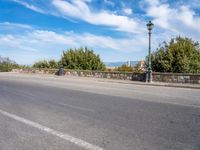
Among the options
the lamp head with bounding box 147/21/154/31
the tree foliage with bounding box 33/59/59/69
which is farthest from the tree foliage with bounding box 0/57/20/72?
the lamp head with bounding box 147/21/154/31

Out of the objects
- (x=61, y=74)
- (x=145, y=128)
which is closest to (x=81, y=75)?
(x=61, y=74)

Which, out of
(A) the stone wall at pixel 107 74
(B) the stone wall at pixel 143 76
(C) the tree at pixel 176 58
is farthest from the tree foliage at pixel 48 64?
(C) the tree at pixel 176 58

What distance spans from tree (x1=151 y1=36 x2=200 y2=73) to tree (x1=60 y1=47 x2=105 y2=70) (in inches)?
381

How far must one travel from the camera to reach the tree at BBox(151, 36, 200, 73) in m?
34.8

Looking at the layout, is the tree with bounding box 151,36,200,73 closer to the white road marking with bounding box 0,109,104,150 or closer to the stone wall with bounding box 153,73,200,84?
the stone wall with bounding box 153,73,200,84

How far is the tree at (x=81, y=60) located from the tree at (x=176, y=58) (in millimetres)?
9678

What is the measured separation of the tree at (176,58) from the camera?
3477 centimetres

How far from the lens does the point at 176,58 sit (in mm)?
35688

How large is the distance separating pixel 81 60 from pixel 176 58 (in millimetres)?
14182

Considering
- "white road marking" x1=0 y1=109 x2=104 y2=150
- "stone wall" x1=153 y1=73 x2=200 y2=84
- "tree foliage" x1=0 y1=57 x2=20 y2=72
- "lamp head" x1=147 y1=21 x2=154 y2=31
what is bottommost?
"white road marking" x1=0 y1=109 x2=104 y2=150

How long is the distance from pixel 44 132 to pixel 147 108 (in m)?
4.06

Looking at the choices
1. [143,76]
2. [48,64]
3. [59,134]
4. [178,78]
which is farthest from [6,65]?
[59,134]

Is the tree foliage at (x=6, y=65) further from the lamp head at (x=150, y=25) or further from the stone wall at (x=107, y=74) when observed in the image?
the lamp head at (x=150, y=25)

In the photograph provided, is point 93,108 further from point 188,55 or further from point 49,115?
point 188,55
